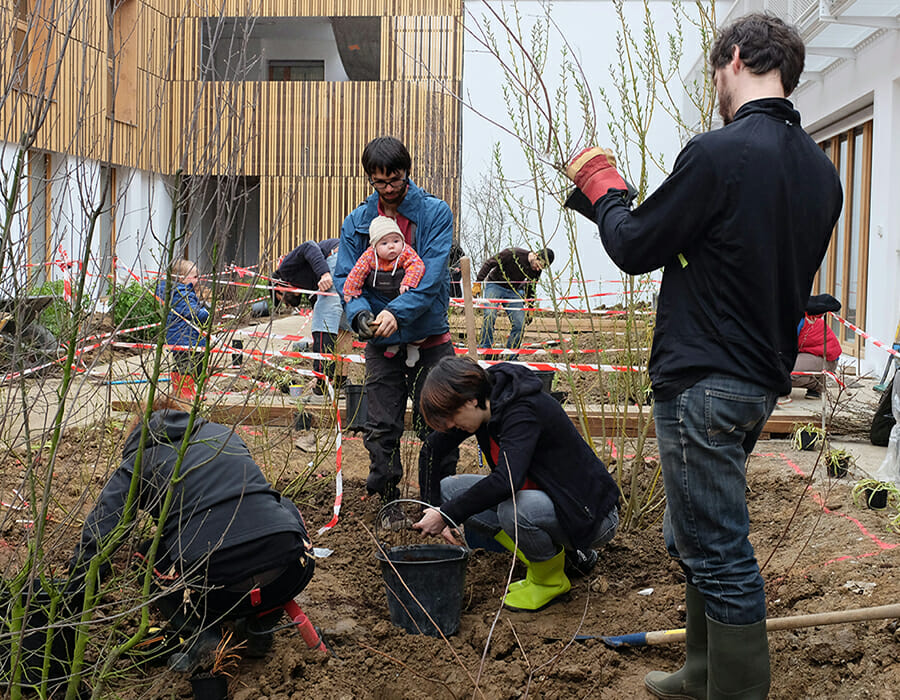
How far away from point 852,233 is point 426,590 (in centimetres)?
1055

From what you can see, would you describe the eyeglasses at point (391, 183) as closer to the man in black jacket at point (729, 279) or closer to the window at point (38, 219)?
the window at point (38, 219)

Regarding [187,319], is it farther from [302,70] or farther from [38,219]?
[302,70]

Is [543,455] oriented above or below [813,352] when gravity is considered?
below

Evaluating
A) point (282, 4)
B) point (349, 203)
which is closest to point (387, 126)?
point (349, 203)

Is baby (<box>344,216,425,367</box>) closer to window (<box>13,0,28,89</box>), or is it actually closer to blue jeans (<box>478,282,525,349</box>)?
window (<box>13,0,28,89</box>)

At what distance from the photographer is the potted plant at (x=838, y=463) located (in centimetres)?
492

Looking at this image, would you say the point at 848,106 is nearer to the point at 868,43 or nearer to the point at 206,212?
the point at 868,43

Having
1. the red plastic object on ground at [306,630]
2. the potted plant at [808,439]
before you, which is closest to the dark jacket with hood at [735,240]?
the red plastic object on ground at [306,630]

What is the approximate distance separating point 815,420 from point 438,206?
11.7ft

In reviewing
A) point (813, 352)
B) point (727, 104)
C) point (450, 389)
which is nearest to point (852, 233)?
point (813, 352)

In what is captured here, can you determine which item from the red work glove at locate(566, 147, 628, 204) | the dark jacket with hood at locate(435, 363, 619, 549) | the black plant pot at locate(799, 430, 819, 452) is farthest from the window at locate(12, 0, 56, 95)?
the black plant pot at locate(799, 430, 819, 452)

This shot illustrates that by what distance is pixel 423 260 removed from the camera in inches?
167

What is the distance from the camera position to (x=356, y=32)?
1933 cm

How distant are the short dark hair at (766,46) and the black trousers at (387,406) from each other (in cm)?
229
